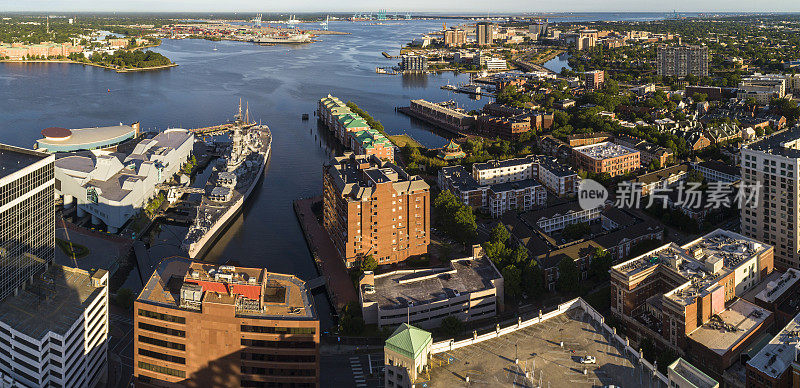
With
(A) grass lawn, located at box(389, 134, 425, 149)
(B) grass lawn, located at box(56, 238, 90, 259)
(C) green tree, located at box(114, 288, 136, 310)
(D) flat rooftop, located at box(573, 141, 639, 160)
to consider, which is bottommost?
(C) green tree, located at box(114, 288, 136, 310)

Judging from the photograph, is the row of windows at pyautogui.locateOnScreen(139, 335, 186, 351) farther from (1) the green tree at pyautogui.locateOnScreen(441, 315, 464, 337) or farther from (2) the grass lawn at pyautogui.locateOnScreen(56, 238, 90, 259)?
(2) the grass lawn at pyautogui.locateOnScreen(56, 238, 90, 259)

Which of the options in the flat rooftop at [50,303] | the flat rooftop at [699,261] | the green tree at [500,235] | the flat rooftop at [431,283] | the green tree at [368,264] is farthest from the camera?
the green tree at [500,235]

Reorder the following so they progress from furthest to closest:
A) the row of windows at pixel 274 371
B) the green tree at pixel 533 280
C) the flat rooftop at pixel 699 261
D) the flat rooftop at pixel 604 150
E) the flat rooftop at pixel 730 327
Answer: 1. the flat rooftop at pixel 604 150
2. the green tree at pixel 533 280
3. the flat rooftop at pixel 699 261
4. the flat rooftop at pixel 730 327
5. the row of windows at pixel 274 371

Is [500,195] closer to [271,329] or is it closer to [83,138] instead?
[271,329]

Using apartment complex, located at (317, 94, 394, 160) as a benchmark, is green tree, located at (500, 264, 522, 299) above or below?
below

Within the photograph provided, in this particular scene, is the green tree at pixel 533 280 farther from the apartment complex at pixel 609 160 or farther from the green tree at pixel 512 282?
the apartment complex at pixel 609 160

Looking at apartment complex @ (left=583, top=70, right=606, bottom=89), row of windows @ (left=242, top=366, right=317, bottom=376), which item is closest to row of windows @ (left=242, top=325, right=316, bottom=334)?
row of windows @ (left=242, top=366, right=317, bottom=376)

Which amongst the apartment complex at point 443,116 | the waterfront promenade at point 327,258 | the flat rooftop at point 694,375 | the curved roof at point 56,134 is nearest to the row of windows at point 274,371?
the waterfront promenade at point 327,258

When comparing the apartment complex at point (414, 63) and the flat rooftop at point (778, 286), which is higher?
the apartment complex at point (414, 63)
